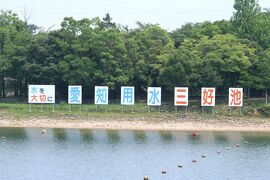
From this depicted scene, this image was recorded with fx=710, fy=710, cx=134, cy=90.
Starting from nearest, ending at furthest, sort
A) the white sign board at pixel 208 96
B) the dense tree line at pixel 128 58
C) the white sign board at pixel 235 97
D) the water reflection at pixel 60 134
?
the water reflection at pixel 60 134 < the white sign board at pixel 235 97 < the white sign board at pixel 208 96 < the dense tree line at pixel 128 58

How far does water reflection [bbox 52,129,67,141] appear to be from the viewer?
68.8 metres

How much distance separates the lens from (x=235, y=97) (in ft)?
272

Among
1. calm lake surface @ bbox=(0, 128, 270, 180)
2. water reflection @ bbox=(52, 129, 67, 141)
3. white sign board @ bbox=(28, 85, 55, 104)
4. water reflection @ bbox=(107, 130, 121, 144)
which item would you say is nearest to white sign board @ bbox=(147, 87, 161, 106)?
calm lake surface @ bbox=(0, 128, 270, 180)

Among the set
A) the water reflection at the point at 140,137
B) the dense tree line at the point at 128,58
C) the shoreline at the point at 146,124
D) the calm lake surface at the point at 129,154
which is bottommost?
the calm lake surface at the point at 129,154

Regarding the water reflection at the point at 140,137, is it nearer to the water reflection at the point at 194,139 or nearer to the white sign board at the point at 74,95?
the water reflection at the point at 194,139

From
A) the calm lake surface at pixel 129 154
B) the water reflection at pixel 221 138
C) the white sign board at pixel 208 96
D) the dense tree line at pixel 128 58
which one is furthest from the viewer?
the dense tree line at pixel 128 58

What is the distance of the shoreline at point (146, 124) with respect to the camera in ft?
255

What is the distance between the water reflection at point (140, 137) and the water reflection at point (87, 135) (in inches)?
173

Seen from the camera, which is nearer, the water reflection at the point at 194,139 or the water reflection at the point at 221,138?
the water reflection at the point at 194,139

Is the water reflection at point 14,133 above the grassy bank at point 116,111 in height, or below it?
below

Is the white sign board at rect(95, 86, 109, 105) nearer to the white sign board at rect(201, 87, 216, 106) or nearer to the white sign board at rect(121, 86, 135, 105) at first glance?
the white sign board at rect(121, 86, 135, 105)

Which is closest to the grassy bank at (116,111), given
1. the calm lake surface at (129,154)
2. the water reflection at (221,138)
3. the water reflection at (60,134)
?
the water reflection at (60,134)

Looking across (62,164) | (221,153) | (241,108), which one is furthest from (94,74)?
(62,164)

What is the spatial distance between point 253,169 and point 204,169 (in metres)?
3.69
